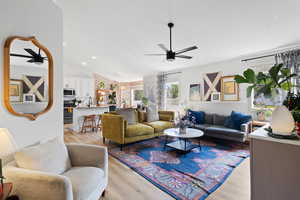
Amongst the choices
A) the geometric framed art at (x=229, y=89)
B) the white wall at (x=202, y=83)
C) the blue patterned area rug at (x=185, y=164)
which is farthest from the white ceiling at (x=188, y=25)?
the blue patterned area rug at (x=185, y=164)

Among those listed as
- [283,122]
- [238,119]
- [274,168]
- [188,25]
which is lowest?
[274,168]

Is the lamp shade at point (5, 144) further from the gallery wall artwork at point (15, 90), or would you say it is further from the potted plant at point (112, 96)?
the potted plant at point (112, 96)

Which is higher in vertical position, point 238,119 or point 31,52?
point 31,52

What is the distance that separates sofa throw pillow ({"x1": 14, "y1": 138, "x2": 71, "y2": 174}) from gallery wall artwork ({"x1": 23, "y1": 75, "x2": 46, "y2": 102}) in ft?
2.47

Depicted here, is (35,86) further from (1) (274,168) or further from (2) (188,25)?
(2) (188,25)

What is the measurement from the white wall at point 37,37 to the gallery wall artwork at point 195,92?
430cm

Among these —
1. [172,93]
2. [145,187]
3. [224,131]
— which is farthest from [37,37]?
[172,93]

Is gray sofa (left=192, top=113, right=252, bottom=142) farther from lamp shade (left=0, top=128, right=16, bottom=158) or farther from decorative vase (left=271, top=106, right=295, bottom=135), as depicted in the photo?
lamp shade (left=0, top=128, right=16, bottom=158)

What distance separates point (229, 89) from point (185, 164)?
2.95 meters

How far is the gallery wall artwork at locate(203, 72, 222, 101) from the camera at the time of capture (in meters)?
4.72

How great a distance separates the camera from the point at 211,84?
491cm

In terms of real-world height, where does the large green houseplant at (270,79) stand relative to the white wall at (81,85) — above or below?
below

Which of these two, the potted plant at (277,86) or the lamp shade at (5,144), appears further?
the potted plant at (277,86)

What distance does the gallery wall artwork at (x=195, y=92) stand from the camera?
5.24 metres
